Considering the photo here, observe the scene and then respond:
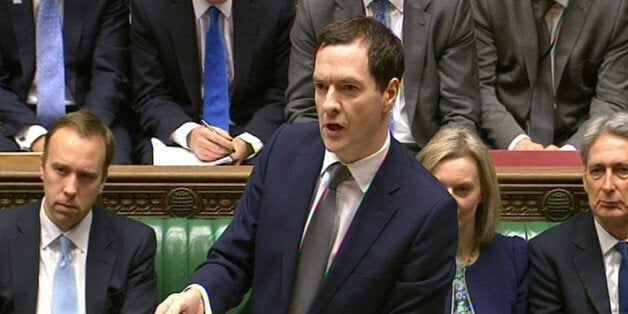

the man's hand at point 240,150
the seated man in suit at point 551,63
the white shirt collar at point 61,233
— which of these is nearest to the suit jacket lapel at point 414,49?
the seated man in suit at point 551,63

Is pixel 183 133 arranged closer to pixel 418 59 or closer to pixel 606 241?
pixel 418 59

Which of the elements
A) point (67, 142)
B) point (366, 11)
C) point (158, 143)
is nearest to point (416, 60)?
point (366, 11)

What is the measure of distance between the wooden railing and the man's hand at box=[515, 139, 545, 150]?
0.23 m

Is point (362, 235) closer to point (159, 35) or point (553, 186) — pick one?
point (553, 186)

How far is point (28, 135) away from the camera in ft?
12.3

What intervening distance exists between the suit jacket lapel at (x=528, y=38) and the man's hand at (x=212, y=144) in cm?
97

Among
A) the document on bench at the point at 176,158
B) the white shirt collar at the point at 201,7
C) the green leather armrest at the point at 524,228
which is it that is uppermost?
the white shirt collar at the point at 201,7

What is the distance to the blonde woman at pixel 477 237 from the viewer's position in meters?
3.09

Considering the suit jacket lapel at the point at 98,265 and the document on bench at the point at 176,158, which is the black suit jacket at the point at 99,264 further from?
the document on bench at the point at 176,158

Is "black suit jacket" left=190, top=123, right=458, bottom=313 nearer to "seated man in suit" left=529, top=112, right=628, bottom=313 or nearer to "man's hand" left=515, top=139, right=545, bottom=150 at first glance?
"seated man in suit" left=529, top=112, right=628, bottom=313

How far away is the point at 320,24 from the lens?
381cm

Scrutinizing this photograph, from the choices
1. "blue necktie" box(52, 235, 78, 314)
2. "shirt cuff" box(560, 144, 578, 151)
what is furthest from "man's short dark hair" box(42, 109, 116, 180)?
"shirt cuff" box(560, 144, 578, 151)

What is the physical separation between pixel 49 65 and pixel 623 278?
6.02 feet

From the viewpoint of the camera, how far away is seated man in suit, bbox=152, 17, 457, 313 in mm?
2414
